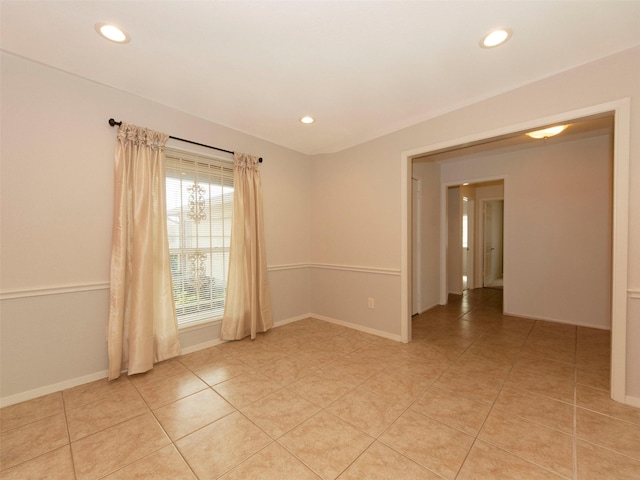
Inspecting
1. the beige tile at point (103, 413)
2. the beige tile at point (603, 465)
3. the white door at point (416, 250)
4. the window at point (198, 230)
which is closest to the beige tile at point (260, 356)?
the window at point (198, 230)

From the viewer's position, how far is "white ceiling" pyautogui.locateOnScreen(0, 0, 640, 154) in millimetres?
1582

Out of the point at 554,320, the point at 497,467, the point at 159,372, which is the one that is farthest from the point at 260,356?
the point at 554,320

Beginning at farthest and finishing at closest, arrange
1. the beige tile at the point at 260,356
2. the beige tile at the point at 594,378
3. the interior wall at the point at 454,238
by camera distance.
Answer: the interior wall at the point at 454,238 → the beige tile at the point at 260,356 → the beige tile at the point at 594,378

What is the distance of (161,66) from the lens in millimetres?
2100

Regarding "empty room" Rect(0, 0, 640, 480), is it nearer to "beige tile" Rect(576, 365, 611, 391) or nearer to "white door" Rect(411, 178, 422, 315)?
"beige tile" Rect(576, 365, 611, 391)

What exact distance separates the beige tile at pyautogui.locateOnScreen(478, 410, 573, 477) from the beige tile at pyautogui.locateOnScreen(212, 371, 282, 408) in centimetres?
156

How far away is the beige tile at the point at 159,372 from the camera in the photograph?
231 cm

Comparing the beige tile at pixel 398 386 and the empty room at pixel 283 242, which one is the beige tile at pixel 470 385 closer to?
the empty room at pixel 283 242

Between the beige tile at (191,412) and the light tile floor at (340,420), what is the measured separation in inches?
0.4

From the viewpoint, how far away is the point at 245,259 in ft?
10.6

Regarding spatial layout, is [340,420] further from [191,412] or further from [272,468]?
[191,412]

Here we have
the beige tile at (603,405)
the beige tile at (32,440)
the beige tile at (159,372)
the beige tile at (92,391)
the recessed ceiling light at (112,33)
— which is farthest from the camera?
the beige tile at (159,372)

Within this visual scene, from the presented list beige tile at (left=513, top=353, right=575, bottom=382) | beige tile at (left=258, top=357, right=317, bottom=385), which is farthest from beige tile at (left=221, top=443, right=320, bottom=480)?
beige tile at (left=513, top=353, right=575, bottom=382)

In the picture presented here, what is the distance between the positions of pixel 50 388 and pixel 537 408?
3.79 metres
